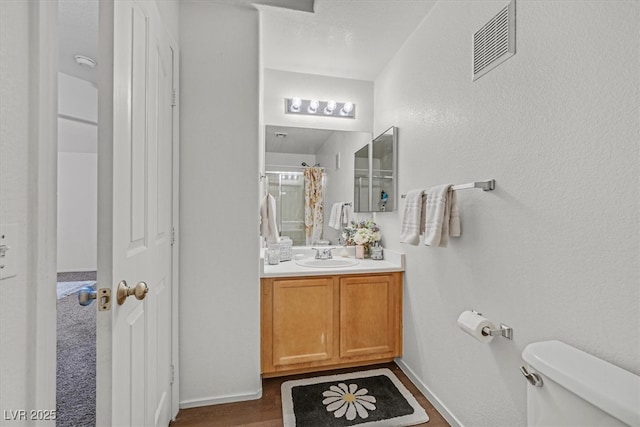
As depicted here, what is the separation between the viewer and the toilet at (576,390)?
2.26 feet

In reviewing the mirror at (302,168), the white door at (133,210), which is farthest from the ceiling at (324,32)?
the white door at (133,210)

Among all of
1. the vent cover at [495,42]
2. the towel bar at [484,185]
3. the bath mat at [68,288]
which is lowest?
the bath mat at [68,288]

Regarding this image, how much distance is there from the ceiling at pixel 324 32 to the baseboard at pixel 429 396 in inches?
93.2

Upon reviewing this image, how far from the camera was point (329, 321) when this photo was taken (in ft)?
6.72

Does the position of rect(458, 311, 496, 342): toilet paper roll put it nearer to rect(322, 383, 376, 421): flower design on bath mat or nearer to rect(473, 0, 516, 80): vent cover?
rect(322, 383, 376, 421): flower design on bath mat

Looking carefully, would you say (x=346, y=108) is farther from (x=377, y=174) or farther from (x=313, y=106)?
(x=377, y=174)

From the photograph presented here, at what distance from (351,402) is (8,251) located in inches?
71.0

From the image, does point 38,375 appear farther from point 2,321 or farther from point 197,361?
point 197,361

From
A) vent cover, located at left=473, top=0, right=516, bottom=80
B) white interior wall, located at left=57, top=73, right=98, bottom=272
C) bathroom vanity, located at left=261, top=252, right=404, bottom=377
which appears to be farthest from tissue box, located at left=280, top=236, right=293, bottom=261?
white interior wall, located at left=57, top=73, right=98, bottom=272

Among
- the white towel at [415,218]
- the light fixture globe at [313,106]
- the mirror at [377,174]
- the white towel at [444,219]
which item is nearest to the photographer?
the white towel at [444,219]

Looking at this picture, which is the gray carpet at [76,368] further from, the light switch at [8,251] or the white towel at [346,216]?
the white towel at [346,216]

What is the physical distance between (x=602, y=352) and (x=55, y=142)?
1.61 meters

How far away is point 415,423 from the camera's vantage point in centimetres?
162

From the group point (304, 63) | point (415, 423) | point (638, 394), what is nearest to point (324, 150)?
point (304, 63)
